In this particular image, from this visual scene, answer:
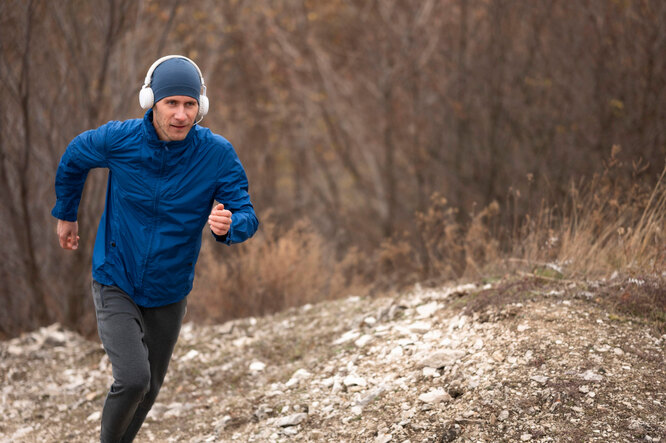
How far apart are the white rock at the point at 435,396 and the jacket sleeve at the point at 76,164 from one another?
215 cm

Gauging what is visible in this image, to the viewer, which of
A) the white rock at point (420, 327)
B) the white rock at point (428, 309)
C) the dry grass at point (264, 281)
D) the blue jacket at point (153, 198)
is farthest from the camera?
the dry grass at point (264, 281)

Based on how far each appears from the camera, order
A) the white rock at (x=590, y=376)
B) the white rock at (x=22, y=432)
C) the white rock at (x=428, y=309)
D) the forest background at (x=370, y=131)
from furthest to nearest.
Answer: the forest background at (x=370, y=131)
the white rock at (x=428, y=309)
the white rock at (x=22, y=432)
the white rock at (x=590, y=376)

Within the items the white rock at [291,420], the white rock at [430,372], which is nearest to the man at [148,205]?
the white rock at [291,420]

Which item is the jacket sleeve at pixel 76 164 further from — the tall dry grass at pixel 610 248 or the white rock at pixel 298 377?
the tall dry grass at pixel 610 248

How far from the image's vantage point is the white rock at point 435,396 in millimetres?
3844

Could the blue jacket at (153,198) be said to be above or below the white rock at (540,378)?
above

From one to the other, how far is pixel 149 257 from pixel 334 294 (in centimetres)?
457

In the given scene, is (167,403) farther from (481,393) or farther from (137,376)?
→ (481,393)

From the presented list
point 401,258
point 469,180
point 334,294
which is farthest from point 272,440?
point 469,180

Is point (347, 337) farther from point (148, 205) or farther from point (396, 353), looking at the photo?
point (148, 205)

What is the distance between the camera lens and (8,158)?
7.40 meters

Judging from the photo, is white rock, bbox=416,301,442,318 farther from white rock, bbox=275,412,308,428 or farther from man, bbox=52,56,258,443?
man, bbox=52,56,258,443

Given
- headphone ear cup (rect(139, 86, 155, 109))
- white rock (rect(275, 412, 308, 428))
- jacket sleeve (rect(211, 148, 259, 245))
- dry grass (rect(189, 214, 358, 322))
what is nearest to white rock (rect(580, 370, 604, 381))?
white rock (rect(275, 412, 308, 428))

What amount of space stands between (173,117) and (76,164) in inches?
24.1
